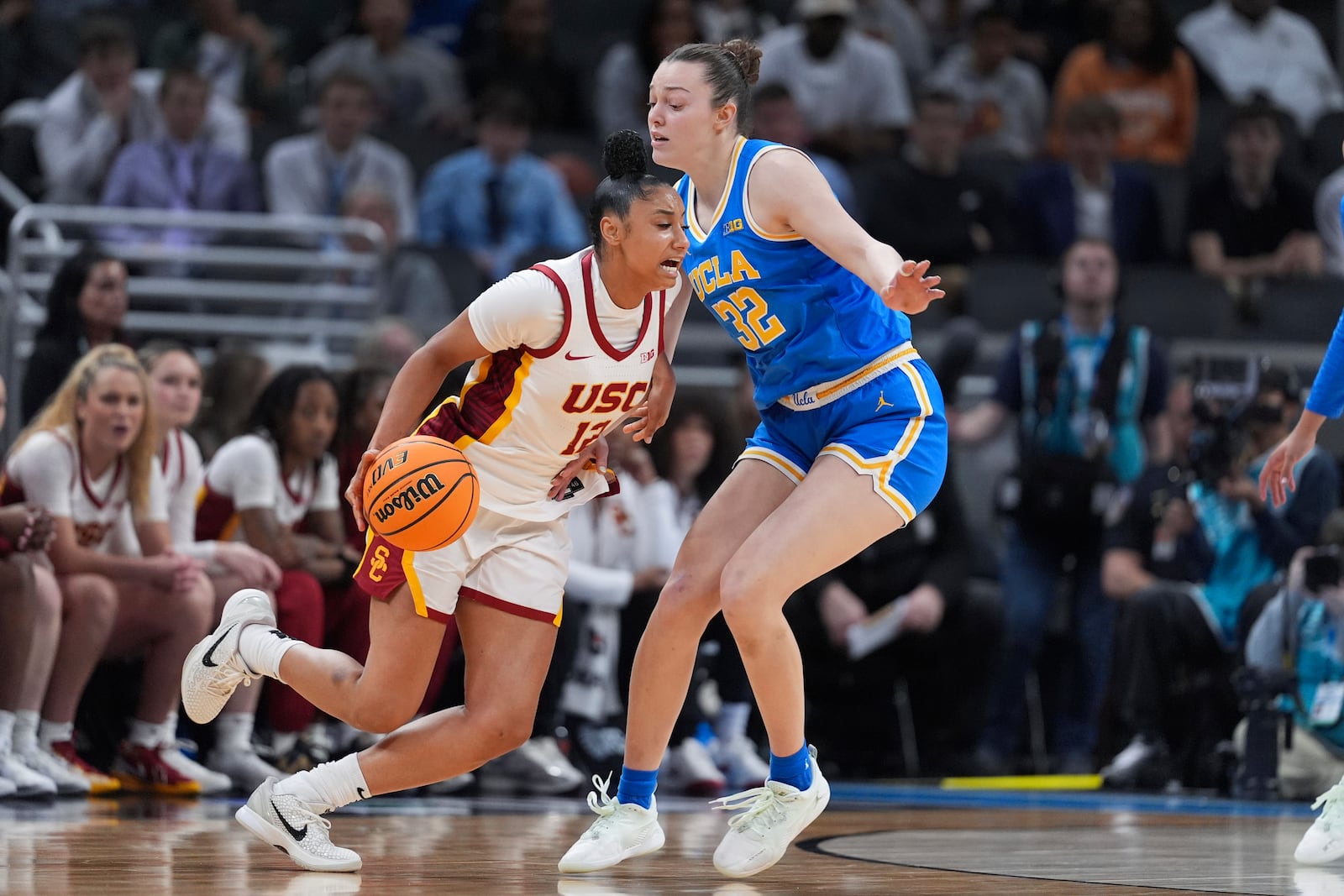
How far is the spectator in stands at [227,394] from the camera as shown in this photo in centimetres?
746

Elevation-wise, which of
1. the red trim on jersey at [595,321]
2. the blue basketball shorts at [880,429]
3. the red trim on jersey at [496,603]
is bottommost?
the red trim on jersey at [496,603]

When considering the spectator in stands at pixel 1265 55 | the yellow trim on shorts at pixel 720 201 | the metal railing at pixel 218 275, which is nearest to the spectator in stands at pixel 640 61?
the metal railing at pixel 218 275

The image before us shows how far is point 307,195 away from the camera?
9570mm

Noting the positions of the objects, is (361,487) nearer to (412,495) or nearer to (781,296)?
(412,495)

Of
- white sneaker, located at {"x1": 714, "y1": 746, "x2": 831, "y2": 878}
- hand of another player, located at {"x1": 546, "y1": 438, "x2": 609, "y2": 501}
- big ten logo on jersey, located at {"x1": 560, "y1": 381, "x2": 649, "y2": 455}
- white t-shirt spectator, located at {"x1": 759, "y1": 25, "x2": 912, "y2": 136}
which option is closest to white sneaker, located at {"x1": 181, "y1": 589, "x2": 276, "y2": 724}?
hand of another player, located at {"x1": 546, "y1": 438, "x2": 609, "y2": 501}

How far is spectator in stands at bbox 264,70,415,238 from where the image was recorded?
31.2 feet

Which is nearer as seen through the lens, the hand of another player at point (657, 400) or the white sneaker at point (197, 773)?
the hand of another player at point (657, 400)

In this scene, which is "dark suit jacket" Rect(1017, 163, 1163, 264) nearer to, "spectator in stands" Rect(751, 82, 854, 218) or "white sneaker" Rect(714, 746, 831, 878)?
"spectator in stands" Rect(751, 82, 854, 218)

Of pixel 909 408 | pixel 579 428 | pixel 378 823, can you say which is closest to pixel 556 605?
pixel 579 428

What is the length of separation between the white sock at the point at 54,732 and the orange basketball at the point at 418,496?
8.70 ft

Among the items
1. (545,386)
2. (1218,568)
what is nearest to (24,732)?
(545,386)

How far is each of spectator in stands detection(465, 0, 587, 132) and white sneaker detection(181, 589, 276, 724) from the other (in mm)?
6503

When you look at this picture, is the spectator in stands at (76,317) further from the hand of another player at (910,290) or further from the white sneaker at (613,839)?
the hand of another player at (910,290)

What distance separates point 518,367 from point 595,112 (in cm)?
692
